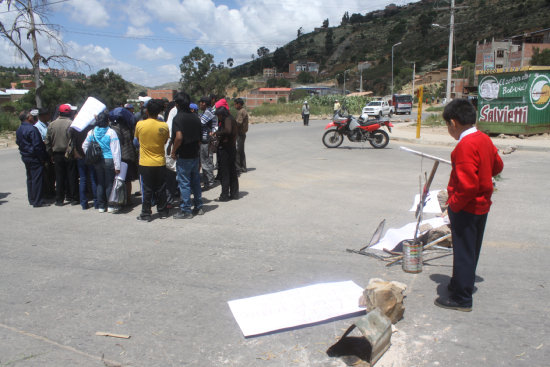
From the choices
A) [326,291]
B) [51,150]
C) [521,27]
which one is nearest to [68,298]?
[326,291]

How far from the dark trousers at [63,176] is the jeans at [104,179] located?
75 centimetres

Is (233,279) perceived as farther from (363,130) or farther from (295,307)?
(363,130)

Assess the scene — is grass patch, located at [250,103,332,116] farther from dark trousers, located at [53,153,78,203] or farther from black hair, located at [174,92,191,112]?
black hair, located at [174,92,191,112]

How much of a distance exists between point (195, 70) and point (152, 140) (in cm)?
6715

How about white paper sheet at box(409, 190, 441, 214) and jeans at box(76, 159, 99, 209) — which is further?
jeans at box(76, 159, 99, 209)

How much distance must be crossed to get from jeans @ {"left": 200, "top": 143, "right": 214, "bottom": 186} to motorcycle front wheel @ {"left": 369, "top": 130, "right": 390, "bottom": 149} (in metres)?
7.95

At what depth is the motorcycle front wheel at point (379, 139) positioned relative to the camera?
15453mm

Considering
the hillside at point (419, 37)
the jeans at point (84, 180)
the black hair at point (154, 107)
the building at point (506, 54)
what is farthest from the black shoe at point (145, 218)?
the building at point (506, 54)

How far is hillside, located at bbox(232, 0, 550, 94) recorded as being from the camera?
92.1m

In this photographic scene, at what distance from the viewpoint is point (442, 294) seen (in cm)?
403

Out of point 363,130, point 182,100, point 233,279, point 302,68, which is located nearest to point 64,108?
point 182,100

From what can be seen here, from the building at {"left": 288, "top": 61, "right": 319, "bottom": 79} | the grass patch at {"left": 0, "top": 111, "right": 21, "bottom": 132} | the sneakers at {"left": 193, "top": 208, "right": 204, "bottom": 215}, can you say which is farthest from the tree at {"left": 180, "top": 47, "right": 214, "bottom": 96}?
the building at {"left": 288, "top": 61, "right": 319, "bottom": 79}

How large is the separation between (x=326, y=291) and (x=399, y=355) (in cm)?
106

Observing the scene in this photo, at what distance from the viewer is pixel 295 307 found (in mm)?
3783
